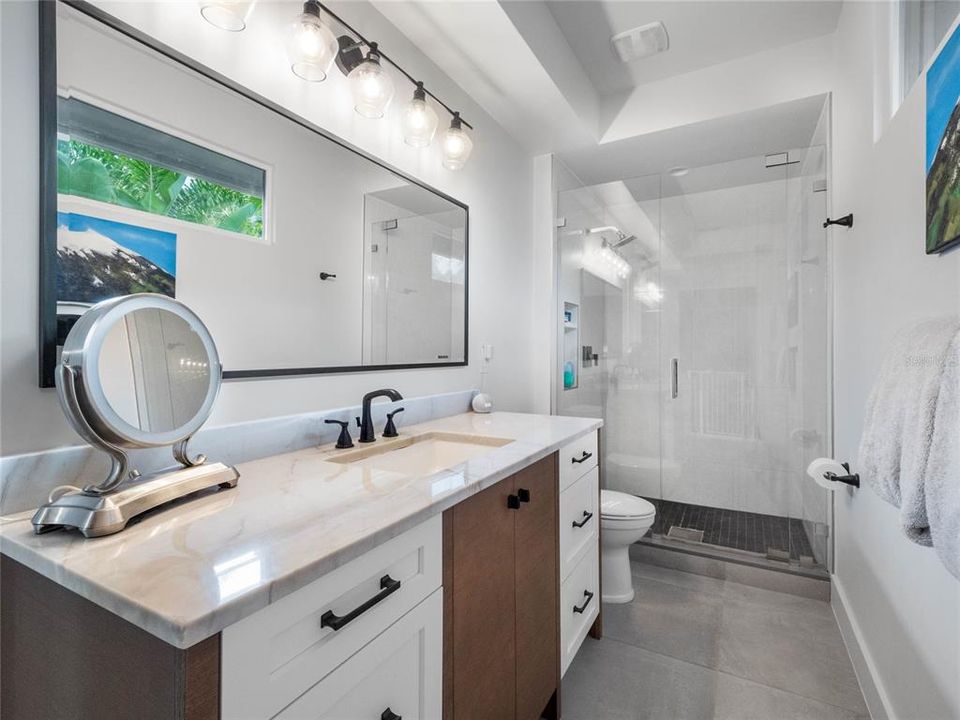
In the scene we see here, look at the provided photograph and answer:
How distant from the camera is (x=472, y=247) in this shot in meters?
2.20

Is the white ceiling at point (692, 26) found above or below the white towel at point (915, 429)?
above

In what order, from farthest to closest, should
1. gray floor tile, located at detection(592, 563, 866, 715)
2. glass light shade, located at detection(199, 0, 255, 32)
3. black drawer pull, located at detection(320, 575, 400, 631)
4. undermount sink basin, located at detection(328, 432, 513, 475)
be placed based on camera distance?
gray floor tile, located at detection(592, 563, 866, 715), undermount sink basin, located at detection(328, 432, 513, 475), glass light shade, located at detection(199, 0, 255, 32), black drawer pull, located at detection(320, 575, 400, 631)

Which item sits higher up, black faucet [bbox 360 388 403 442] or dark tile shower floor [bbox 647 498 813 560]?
black faucet [bbox 360 388 403 442]

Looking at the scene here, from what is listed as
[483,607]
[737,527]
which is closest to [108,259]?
[483,607]

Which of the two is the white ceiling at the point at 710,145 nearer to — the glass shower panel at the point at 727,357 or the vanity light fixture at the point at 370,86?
the glass shower panel at the point at 727,357

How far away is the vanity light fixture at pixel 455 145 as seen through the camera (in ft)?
6.03

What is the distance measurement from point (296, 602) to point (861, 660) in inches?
79.0

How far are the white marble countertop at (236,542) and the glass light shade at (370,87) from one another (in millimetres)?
1156

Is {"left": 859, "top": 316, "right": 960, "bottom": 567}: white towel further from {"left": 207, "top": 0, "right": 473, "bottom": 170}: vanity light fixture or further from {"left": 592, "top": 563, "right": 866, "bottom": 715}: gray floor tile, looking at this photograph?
{"left": 207, "top": 0, "right": 473, "bottom": 170}: vanity light fixture

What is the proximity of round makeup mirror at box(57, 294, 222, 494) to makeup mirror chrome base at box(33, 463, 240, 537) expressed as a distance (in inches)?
1.3

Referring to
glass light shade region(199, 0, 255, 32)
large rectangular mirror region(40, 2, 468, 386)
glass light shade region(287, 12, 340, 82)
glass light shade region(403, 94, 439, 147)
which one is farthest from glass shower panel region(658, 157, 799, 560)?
glass light shade region(199, 0, 255, 32)

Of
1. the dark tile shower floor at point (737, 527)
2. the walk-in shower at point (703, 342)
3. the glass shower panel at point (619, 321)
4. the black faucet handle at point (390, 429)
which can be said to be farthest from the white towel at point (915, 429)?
the glass shower panel at point (619, 321)

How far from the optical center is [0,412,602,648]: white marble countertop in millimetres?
511

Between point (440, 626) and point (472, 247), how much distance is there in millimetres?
1698
